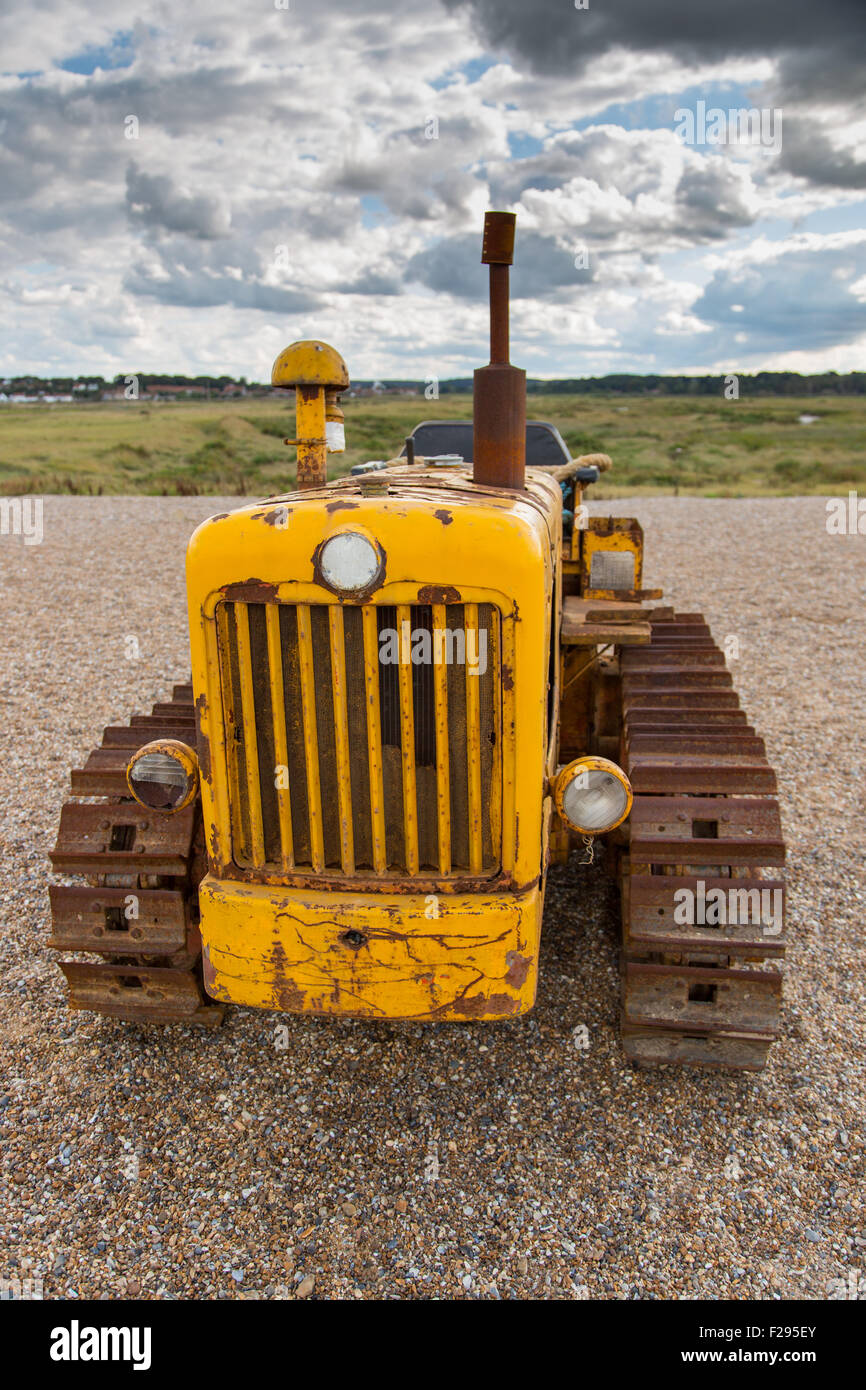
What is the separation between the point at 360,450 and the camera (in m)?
31.9

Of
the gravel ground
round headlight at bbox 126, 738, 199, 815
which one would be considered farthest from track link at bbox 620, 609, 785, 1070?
round headlight at bbox 126, 738, 199, 815

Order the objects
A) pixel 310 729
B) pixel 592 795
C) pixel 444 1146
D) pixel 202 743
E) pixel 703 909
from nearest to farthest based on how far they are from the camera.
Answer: pixel 310 729 → pixel 202 743 → pixel 592 795 → pixel 444 1146 → pixel 703 909

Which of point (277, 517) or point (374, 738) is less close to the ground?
point (277, 517)

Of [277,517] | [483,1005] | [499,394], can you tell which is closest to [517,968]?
[483,1005]

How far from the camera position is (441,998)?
2.76 metres

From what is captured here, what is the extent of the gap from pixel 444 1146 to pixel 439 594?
198 centimetres

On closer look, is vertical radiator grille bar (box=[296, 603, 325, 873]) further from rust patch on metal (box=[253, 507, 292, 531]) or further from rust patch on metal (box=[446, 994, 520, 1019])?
rust patch on metal (box=[446, 994, 520, 1019])

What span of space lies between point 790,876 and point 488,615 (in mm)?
3217

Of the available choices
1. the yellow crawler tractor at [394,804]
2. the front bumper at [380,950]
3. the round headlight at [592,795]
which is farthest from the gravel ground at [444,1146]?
the round headlight at [592,795]

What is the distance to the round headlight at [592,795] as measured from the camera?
2.95 meters

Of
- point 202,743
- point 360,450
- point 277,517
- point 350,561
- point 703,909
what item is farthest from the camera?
point 360,450

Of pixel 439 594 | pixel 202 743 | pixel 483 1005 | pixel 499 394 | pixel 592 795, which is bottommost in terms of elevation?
pixel 483 1005

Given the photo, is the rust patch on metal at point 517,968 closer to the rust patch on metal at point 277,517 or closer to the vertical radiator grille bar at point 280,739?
the vertical radiator grille bar at point 280,739

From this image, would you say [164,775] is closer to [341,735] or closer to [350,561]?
[341,735]
